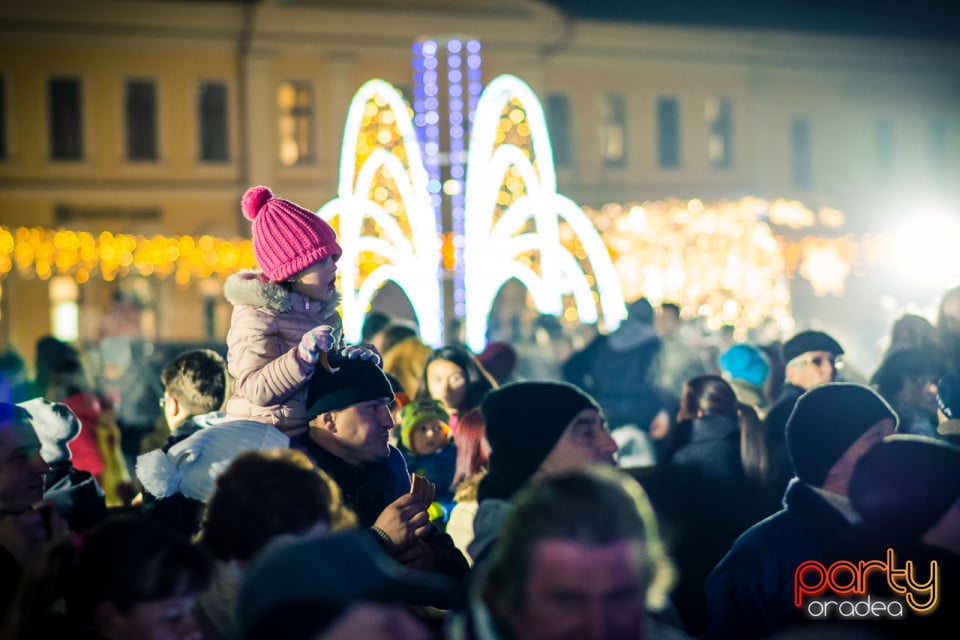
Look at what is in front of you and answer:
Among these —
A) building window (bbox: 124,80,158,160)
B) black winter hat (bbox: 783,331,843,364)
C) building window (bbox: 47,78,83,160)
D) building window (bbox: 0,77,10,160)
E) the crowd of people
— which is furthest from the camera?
building window (bbox: 124,80,158,160)

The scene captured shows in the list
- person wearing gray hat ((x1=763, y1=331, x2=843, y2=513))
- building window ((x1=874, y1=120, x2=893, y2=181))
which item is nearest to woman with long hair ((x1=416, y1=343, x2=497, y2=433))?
person wearing gray hat ((x1=763, y1=331, x2=843, y2=513))

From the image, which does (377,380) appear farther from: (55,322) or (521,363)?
(55,322)

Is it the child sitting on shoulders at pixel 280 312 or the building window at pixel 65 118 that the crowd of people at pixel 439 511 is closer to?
the child sitting on shoulders at pixel 280 312

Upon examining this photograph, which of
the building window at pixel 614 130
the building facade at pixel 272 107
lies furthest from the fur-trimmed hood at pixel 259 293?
the building window at pixel 614 130

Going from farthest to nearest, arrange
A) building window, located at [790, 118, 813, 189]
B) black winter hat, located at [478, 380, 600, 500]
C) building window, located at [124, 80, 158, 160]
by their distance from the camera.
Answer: building window, located at [790, 118, 813, 189] < building window, located at [124, 80, 158, 160] < black winter hat, located at [478, 380, 600, 500]

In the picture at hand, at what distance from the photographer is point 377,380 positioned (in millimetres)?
4844

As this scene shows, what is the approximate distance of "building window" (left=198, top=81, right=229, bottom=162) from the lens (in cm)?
3938

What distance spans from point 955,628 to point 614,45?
3955 cm

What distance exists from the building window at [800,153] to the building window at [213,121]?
1783cm

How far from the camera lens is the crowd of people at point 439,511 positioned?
8.86ft

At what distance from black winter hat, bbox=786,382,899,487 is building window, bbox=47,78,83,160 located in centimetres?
3619

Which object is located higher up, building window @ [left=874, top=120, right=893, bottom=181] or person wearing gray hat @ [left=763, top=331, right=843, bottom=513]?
building window @ [left=874, top=120, right=893, bottom=181]

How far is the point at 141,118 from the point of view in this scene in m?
39.2

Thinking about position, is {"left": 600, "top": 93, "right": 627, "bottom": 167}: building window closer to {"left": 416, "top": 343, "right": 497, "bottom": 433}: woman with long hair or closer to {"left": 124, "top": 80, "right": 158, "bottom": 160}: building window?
{"left": 124, "top": 80, "right": 158, "bottom": 160}: building window
